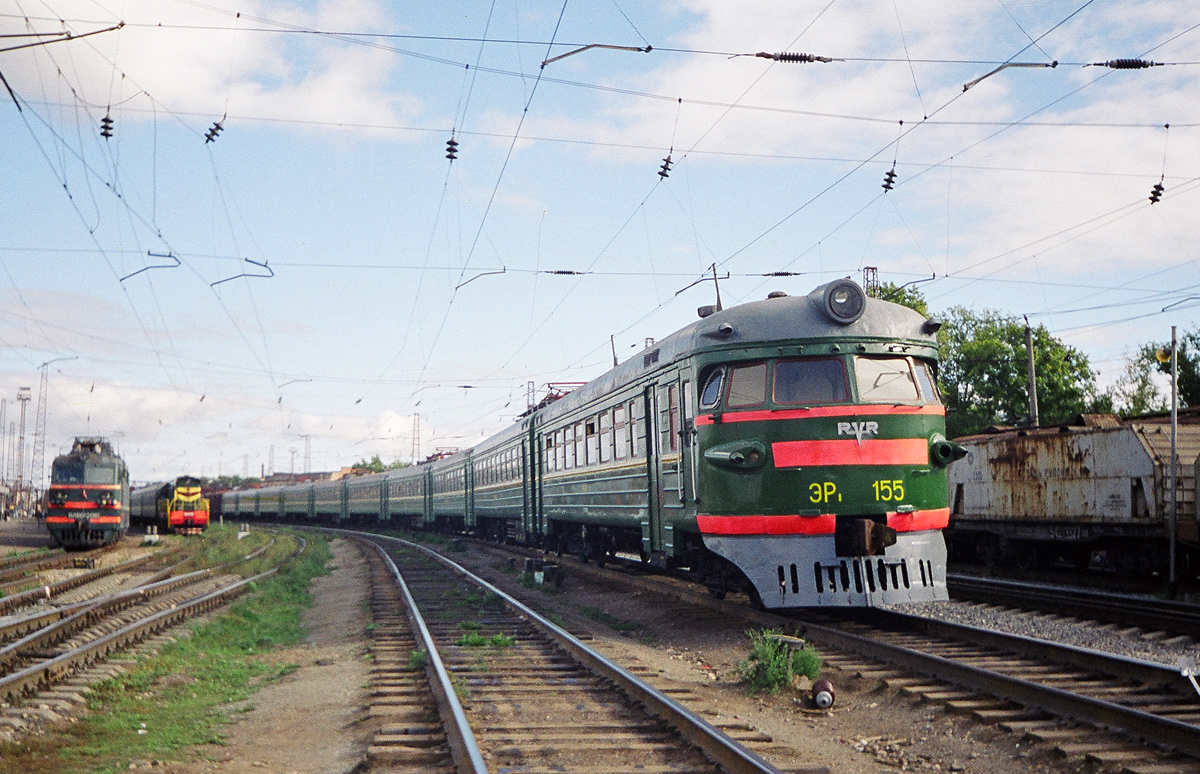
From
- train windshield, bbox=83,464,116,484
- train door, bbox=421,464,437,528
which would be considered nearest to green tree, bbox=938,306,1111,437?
train door, bbox=421,464,437,528

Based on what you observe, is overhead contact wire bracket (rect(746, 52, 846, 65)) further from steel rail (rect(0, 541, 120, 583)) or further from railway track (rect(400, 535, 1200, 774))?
steel rail (rect(0, 541, 120, 583))

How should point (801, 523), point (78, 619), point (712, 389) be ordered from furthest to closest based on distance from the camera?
point (78, 619) < point (712, 389) < point (801, 523)

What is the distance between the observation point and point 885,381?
11.3 m

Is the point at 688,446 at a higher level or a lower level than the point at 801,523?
higher

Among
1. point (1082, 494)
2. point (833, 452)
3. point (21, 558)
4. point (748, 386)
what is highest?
point (748, 386)

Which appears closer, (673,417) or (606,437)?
(673,417)

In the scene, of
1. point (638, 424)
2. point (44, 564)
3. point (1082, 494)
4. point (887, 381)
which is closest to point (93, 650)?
point (638, 424)

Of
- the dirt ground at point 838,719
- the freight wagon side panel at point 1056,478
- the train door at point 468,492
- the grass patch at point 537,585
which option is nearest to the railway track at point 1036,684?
the dirt ground at point 838,719

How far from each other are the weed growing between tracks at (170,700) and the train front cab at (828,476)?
508 centimetres

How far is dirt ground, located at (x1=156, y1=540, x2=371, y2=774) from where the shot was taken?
22.4 ft

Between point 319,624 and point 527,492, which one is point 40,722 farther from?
point 527,492

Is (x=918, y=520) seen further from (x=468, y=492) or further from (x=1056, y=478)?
(x=468, y=492)

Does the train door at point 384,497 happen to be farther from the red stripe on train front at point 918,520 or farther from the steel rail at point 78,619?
the red stripe on train front at point 918,520

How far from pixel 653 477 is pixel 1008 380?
172ft
